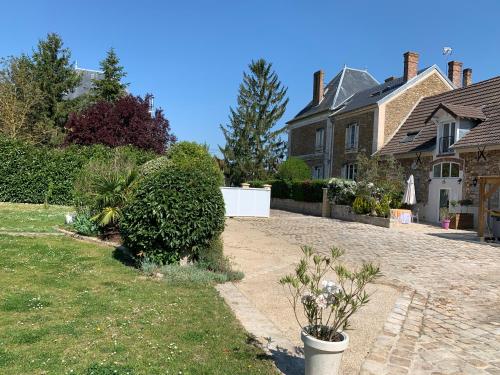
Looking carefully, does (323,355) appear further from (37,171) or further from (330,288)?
(37,171)

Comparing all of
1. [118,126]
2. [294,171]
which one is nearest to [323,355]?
[118,126]

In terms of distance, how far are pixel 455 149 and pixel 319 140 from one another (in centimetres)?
1445

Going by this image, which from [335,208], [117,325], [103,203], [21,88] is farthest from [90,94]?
[117,325]

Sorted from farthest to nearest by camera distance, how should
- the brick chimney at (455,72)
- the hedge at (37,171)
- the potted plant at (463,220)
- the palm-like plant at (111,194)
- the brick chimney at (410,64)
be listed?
1. the brick chimney at (455,72)
2. the brick chimney at (410,64)
3. the hedge at (37,171)
4. the potted plant at (463,220)
5. the palm-like plant at (111,194)

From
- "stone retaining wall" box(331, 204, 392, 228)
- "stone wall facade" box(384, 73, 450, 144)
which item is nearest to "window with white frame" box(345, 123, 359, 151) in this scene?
"stone wall facade" box(384, 73, 450, 144)

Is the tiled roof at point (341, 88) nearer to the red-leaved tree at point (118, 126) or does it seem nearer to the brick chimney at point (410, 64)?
the brick chimney at point (410, 64)

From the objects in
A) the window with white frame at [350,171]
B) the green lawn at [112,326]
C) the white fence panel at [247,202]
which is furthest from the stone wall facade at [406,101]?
the green lawn at [112,326]

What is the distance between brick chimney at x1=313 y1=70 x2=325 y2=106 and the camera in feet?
109

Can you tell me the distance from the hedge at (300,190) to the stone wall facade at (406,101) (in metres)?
5.21

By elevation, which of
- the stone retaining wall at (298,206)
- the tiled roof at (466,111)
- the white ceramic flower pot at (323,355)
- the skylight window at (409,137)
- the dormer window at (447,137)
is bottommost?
the white ceramic flower pot at (323,355)

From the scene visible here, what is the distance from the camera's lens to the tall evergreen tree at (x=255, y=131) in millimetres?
39375

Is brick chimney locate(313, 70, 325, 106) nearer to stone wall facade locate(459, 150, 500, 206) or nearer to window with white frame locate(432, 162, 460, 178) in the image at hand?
window with white frame locate(432, 162, 460, 178)

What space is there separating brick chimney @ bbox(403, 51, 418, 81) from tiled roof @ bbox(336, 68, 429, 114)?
516 mm

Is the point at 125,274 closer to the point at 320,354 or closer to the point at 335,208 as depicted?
the point at 320,354
